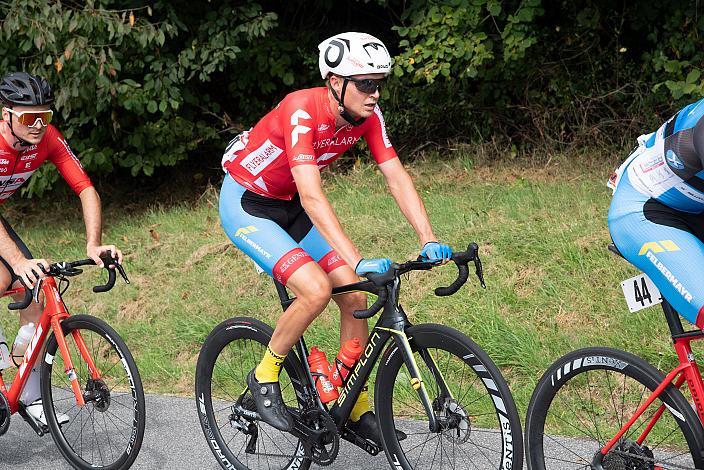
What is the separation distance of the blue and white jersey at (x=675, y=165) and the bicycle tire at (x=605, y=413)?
67 cm

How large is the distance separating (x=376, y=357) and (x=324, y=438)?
1.68 ft

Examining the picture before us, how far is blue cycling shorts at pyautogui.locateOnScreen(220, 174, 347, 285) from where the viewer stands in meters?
4.49

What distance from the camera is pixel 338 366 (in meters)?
4.60

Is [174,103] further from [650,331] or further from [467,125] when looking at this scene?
[650,331]

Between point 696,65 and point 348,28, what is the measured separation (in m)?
4.36

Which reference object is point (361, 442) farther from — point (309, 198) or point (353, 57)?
point (353, 57)

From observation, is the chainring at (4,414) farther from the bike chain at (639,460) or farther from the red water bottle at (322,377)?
the bike chain at (639,460)

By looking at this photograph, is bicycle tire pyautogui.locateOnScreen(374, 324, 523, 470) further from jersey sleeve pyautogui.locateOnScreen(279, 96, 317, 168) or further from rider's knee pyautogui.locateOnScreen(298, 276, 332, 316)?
jersey sleeve pyautogui.locateOnScreen(279, 96, 317, 168)

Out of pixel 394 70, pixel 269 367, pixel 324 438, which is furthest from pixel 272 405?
pixel 394 70

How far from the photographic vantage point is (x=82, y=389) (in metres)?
4.93

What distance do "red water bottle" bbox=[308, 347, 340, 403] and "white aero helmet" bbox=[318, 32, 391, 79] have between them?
1.38m

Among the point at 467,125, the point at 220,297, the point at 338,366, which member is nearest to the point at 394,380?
the point at 338,366

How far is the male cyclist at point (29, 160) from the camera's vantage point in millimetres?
5086

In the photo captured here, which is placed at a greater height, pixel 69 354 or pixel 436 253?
pixel 436 253
